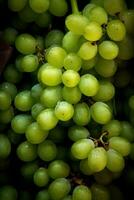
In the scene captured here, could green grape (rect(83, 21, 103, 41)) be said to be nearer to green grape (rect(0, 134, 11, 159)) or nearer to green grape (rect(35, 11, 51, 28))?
green grape (rect(35, 11, 51, 28))

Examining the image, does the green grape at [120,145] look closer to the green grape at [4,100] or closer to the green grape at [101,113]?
the green grape at [101,113]

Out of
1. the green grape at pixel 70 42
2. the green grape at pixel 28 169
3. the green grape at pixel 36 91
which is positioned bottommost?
the green grape at pixel 28 169

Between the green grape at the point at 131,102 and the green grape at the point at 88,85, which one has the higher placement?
the green grape at the point at 88,85

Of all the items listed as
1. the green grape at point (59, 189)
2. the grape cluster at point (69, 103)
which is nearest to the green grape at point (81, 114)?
the grape cluster at point (69, 103)

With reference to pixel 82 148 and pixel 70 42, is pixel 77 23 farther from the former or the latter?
pixel 82 148

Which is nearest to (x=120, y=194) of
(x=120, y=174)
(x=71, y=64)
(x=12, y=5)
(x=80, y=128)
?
(x=120, y=174)

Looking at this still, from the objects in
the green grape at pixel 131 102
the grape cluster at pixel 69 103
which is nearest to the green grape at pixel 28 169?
the grape cluster at pixel 69 103

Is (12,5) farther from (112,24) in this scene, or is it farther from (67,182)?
(67,182)

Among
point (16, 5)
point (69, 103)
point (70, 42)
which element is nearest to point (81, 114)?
point (69, 103)
